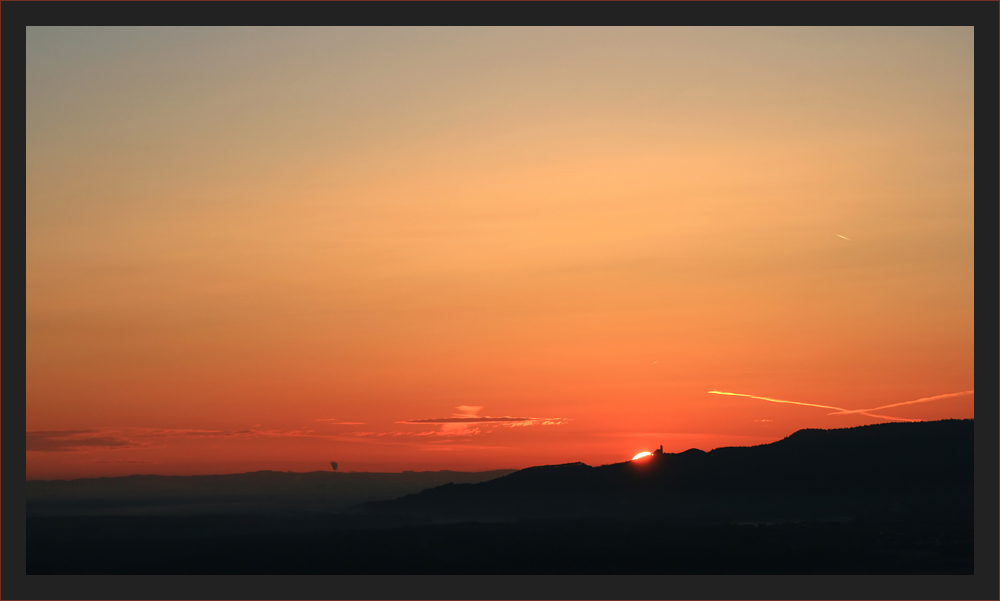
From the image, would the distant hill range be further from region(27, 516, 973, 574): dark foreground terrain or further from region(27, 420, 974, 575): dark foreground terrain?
region(27, 516, 973, 574): dark foreground terrain

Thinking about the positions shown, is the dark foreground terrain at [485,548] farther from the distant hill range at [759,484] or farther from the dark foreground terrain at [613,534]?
the distant hill range at [759,484]

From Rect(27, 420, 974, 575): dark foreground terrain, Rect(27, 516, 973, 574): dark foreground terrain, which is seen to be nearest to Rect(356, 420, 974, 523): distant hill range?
Rect(27, 420, 974, 575): dark foreground terrain

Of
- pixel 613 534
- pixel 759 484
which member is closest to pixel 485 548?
pixel 613 534

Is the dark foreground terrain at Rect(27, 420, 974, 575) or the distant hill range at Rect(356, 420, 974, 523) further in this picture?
the distant hill range at Rect(356, 420, 974, 523)

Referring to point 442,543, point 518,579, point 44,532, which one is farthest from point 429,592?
point 44,532

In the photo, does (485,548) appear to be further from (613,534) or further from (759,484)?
(759,484)
